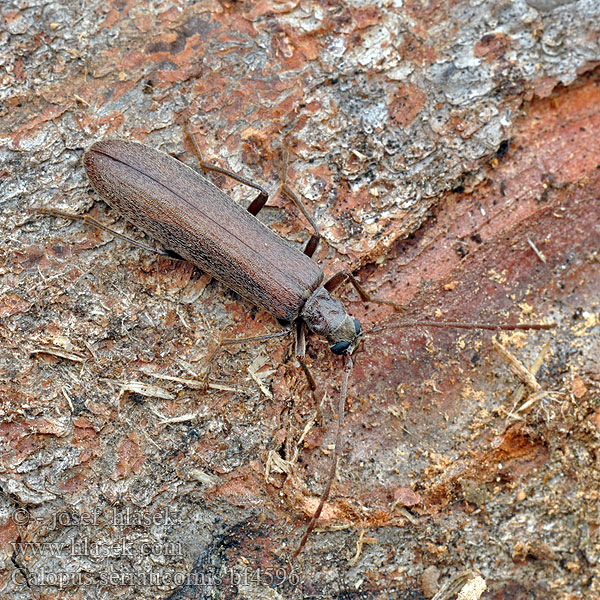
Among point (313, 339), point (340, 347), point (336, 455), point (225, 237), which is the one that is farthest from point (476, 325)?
point (225, 237)

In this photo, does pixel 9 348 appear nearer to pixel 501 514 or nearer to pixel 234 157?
pixel 234 157

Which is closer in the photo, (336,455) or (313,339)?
(336,455)

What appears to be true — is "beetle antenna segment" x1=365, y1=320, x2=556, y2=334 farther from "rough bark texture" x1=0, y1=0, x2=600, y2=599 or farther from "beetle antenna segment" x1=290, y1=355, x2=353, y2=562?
"beetle antenna segment" x1=290, y1=355, x2=353, y2=562

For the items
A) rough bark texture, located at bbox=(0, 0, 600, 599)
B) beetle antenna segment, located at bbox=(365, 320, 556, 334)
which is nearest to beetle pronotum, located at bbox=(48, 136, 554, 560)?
beetle antenna segment, located at bbox=(365, 320, 556, 334)

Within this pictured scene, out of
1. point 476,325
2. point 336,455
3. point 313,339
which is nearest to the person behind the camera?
point 336,455

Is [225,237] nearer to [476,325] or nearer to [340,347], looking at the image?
[340,347]

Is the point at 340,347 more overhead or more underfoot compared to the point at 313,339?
more overhead

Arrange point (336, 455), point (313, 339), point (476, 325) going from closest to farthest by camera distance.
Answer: point (336, 455) < point (476, 325) < point (313, 339)

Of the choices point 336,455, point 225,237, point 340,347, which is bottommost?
point 336,455
